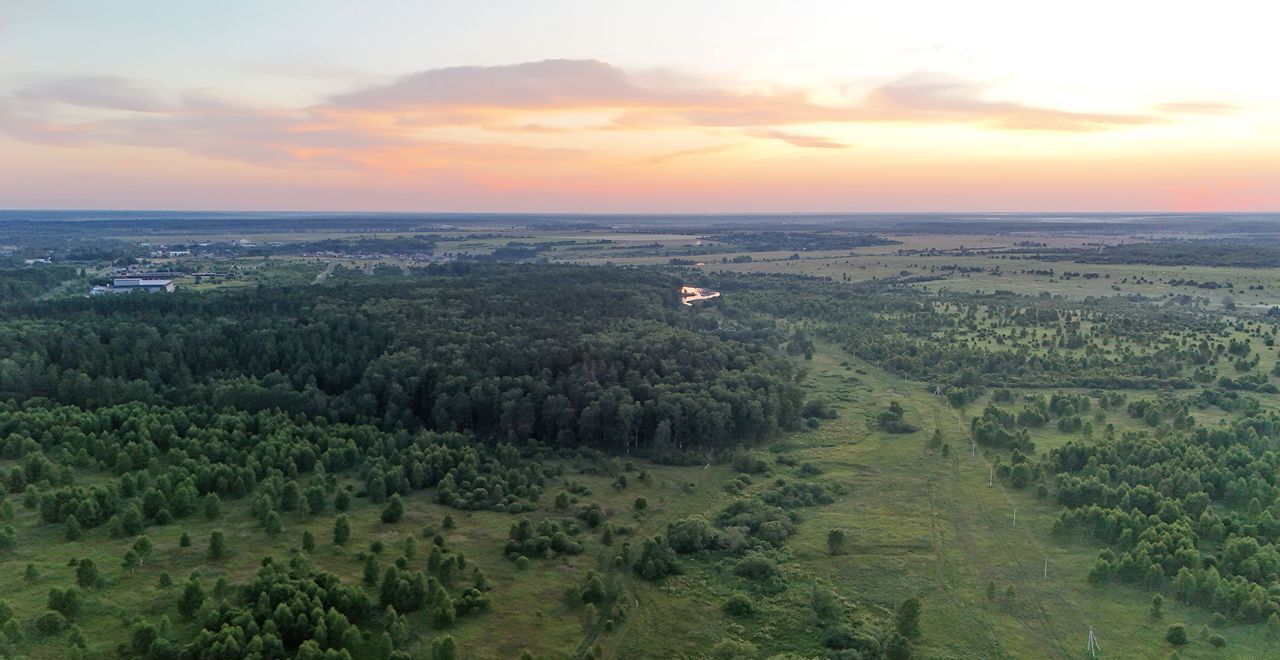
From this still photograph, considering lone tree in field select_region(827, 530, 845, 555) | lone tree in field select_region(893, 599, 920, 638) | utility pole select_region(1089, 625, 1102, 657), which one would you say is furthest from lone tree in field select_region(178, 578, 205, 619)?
utility pole select_region(1089, 625, 1102, 657)

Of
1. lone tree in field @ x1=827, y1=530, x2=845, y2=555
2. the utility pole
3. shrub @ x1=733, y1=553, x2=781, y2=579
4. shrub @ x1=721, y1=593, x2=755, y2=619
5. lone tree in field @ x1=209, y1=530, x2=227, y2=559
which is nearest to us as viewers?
the utility pole

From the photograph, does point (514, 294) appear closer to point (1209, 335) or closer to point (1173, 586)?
point (1173, 586)

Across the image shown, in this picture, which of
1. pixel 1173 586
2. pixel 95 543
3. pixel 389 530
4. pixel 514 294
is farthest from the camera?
pixel 514 294

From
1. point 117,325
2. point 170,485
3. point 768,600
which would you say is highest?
point 117,325

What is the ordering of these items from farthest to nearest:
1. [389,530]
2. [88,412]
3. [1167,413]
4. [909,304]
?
[909,304]
[1167,413]
[88,412]
[389,530]

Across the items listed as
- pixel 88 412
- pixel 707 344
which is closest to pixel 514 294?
pixel 707 344

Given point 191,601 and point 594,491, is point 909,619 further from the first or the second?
point 191,601

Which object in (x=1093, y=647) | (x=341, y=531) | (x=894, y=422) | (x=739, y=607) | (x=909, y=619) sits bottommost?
(x=739, y=607)

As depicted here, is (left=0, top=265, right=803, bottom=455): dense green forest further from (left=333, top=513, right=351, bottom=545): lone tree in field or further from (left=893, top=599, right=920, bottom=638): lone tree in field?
(left=893, top=599, right=920, bottom=638): lone tree in field

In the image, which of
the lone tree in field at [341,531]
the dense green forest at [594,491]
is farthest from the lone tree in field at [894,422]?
the lone tree in field at [341,531]

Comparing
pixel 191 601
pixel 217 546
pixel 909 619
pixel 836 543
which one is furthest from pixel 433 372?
pixel 909 619

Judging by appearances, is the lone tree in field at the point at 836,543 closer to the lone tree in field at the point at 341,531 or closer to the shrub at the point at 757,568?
the shrub at the point at 757,568
